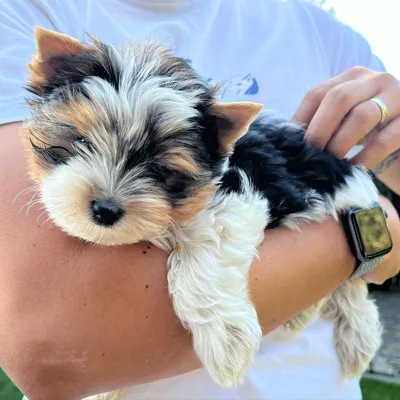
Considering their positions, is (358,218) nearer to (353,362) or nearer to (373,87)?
(373,87)

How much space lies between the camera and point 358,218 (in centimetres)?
177

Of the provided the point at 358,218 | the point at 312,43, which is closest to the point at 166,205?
the point at 358,218

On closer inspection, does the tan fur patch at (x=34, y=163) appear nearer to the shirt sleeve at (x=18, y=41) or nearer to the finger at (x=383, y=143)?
the shirt sleeve at (x=18, y=41)

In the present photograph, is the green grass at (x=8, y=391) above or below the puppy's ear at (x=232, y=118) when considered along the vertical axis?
below

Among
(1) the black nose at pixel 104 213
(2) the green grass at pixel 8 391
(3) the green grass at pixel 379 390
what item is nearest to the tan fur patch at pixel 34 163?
(1) the black nose at pixel 104 213

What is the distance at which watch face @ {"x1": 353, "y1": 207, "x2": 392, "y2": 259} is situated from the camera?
173cm

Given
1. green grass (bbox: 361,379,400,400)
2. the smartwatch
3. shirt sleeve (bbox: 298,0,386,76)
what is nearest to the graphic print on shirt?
shirt sleeve (bbox: 298,0,386,76)

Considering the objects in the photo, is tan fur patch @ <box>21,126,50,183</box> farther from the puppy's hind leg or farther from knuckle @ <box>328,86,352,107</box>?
the puppy's hind leg

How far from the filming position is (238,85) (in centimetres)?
219

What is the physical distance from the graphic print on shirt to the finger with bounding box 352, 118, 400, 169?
0.57 m

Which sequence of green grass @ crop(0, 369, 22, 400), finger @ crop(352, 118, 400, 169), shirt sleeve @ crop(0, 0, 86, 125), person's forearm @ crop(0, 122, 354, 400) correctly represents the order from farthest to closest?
green grass @ crop(0, 369, 22, 400) < finger @ crop(352, 118, 400, 169) < shirt sleeve @ crop(0, 0, 86, 125) < person's forearm @ crop(0, 122, 354, 400)

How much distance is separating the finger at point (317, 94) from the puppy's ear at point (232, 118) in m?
0.59

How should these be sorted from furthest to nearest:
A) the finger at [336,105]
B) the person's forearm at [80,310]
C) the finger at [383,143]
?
the finger at [383,143]
the finger at [336,105]
the person's forearm at [80,310]

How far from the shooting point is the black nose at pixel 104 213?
4.22 ft
